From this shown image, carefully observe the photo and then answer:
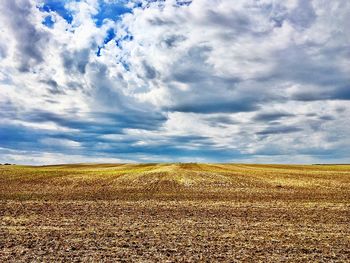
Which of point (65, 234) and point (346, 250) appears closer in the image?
point (346, 250)

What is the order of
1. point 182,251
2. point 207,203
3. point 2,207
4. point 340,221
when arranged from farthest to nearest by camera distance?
1. point 207,203
2. point 2,207
3. point 340,221
4. point 182,251

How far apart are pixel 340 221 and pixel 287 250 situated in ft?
26.6

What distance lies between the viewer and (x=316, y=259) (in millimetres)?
13578

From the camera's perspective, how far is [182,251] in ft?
47.4

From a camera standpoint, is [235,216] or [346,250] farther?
[235,216]

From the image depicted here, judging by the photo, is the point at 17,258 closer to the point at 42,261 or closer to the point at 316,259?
the point at 42,261

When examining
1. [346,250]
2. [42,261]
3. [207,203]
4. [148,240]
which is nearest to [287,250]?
[346,250]

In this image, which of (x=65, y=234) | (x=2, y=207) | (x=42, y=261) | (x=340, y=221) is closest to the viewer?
(x=42, y=261)

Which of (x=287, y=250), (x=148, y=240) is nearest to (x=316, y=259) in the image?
(x=287, y=250)

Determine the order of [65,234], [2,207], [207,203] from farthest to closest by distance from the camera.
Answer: [207,203] < [2,207] < [65,234]

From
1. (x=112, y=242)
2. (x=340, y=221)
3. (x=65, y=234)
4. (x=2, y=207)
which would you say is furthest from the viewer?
(x=2, y=207)

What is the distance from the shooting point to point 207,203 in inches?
1127

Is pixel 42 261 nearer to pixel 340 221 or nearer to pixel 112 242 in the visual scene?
pixel 112 242

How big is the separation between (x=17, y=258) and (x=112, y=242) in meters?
3.94
